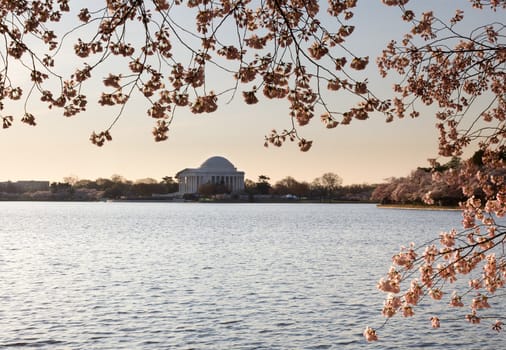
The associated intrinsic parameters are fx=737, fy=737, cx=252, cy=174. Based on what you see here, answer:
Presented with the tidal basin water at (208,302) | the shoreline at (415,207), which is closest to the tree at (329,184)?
the shoreline at (415,207)

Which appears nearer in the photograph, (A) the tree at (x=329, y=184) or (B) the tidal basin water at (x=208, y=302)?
(B) the tidal basin water at (x=208, y=302)

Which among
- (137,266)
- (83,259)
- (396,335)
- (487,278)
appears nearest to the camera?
(487,278)

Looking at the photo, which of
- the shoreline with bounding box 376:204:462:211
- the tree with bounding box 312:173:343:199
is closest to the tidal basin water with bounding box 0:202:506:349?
the shoreline with bounding box 376:204:462:211

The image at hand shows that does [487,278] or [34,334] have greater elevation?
[487,278]

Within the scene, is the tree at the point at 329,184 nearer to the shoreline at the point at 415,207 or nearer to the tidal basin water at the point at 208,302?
the shoreline at the point at 415,207

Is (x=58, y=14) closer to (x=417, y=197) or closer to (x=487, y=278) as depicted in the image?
(x=487, y=278)

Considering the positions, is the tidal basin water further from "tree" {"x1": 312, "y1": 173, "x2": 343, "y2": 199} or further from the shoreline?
"tree" {"x1": 312, "y1": 173, "x2": 343, "y2": 199}

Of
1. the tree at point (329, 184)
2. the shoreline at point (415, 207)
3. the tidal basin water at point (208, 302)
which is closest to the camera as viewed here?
the tidal basin water at point (208, 302)

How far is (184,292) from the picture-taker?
22141 millimetres

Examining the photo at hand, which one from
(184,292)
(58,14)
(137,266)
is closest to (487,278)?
(58,14)

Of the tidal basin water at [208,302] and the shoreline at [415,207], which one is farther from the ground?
the shoreline at [415,207]

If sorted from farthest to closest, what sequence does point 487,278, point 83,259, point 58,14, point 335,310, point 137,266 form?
point 83,259, point 137,266, point 335,310, point 487,278, point 58,14

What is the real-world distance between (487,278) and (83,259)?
84.5 feet

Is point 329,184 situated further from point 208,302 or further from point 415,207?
point 208,302
